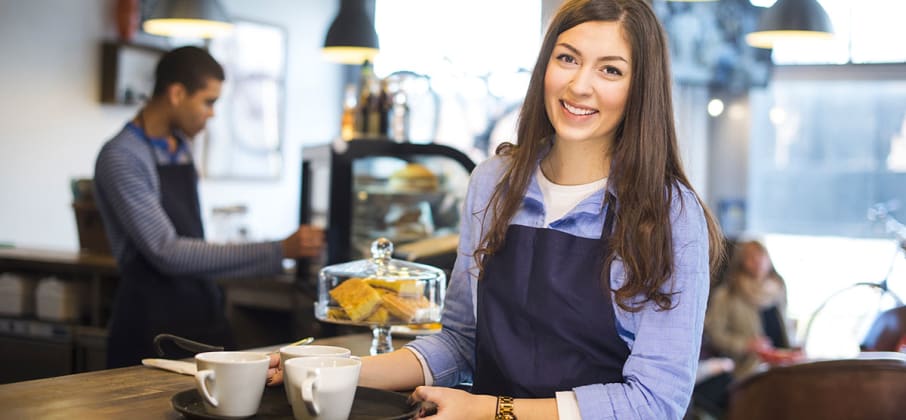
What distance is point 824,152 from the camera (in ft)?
26.4

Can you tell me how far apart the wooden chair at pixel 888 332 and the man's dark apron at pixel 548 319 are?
8.98ft

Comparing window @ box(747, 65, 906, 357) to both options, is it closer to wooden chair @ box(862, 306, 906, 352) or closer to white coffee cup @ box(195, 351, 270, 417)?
wooden chair @ box(862, 306, 906, 352)

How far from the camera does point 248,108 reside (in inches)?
301

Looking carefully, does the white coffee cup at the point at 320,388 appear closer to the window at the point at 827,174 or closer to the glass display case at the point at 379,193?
the glass display case at the point at 379,193

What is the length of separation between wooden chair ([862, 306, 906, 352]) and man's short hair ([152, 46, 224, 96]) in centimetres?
265

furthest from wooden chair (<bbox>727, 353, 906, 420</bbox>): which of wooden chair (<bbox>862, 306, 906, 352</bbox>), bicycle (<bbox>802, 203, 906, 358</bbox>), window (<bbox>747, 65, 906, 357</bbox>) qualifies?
window (<bbox>747, 65, 906, 357</bbox>)

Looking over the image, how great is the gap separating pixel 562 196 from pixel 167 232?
5.29 ft

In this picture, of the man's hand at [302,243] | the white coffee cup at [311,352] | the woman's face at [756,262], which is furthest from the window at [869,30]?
the white coffee cup at [311,352]

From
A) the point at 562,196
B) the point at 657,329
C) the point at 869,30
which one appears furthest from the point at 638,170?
the point at 869,30

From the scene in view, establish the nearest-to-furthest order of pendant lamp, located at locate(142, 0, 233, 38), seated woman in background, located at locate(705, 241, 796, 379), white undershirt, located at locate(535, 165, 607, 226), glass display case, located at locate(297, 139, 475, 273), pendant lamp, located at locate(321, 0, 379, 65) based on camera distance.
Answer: white undershirt, located at locate(535, 165, 607, 226)
glass display case, located at locate(297, 139, 475, 273)
pendant lamp, located at locate(142, 0, 233, 38)
pendant lamp, located at locate(321, 0, 379, 65)
seated woman in background, located at locate(705, 241, 796, 379)

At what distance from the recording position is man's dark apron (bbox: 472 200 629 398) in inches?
60.4

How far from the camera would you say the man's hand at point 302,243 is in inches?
126

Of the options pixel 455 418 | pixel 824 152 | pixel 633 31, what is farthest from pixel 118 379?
pixel 824 152

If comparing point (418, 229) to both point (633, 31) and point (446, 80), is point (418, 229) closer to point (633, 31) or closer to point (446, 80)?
point (633, 31)
